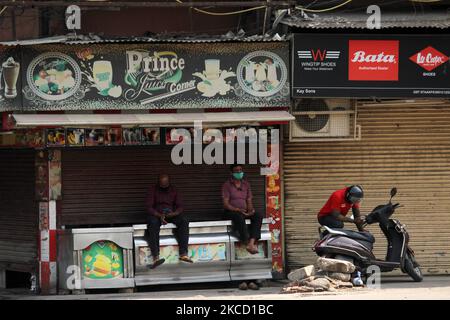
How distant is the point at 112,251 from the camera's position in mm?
13562

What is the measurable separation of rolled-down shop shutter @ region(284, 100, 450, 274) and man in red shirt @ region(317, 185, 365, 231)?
1.41 m

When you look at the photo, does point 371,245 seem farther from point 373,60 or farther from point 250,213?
point 373,60

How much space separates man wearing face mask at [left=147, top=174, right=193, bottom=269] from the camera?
44.2ft

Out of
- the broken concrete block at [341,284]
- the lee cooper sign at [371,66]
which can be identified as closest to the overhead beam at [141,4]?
the lee cooper sign at [371,66]

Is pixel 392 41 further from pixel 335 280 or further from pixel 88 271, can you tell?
pixel 88 271

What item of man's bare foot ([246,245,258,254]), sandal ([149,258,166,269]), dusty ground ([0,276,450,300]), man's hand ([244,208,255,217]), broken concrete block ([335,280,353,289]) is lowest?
dusty ground ([0,276,450,300])

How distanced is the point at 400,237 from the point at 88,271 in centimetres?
461

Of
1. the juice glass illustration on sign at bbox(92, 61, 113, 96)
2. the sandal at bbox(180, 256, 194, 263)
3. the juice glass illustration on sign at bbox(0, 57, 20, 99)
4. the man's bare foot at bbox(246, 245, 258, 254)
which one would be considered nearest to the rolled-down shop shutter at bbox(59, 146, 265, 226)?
the man's bare foot at bbox(246, 245, 258, 254)

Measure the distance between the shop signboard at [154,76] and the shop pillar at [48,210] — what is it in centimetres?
99

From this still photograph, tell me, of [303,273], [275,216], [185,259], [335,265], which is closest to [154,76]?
[185,259]

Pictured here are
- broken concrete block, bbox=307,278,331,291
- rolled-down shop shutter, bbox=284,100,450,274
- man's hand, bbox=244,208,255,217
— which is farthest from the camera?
rolled-down shop shutter, bbox=284,100,450,274

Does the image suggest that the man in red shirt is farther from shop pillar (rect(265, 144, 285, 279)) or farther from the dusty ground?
shop pillar (rect(265, 144, 285, 279))

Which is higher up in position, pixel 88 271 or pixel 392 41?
pixel 392 41

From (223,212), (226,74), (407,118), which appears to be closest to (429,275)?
(407,118)
